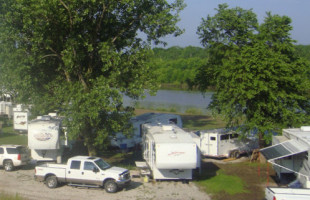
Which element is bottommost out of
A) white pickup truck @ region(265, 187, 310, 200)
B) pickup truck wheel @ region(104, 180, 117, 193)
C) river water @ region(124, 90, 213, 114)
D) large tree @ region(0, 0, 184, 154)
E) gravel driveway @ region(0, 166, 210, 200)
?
gravel driveway @ region(0, 166, 210, 200)

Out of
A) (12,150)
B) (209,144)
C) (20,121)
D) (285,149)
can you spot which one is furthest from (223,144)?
(20,121)

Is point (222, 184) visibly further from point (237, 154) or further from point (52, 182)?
point (52, 182)

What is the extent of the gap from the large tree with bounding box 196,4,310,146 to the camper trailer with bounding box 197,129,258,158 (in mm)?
917

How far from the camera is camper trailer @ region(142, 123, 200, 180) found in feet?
55.9

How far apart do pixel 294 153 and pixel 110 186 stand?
320 inches

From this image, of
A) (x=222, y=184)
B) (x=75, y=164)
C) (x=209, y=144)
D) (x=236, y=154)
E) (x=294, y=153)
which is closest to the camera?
(x=294, y=153)

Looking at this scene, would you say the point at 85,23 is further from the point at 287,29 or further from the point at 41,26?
the point at 287,29

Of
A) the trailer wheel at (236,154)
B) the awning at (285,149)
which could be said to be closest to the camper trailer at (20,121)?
the trailer wheel at (236,154)

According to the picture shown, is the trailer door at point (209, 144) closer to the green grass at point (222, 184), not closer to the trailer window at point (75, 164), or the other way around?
the green grass at point (222, 184)

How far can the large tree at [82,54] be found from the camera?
741 inches

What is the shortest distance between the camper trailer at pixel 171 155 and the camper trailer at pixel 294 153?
11.2ft

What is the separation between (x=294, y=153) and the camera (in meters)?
15.6

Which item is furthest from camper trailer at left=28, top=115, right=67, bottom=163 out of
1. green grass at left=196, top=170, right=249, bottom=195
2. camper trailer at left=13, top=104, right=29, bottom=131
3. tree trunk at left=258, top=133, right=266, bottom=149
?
camper trailer at left=13, top=104, right=29, bottom=131

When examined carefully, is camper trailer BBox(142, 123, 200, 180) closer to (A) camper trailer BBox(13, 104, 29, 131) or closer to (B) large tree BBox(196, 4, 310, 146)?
(B) large tree BBox(196, 4, 310, 146)
